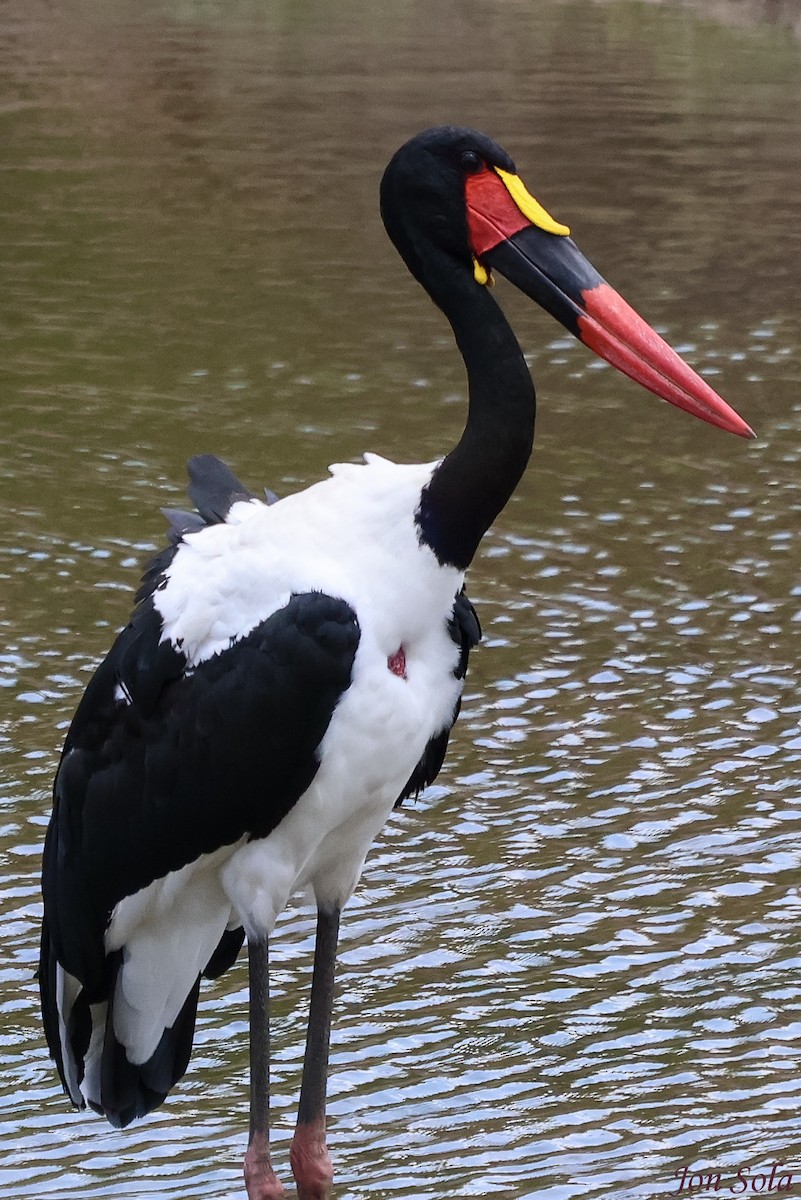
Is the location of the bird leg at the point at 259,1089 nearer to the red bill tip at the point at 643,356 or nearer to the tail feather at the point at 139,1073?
the tail feather at the point at 139,1073

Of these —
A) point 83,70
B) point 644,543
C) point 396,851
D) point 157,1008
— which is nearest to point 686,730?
point 396,851

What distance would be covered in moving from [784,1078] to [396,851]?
1536 millimetres

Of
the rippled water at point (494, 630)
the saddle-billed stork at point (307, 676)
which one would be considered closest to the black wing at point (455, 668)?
the saddle-billed stork at point (307, 676)

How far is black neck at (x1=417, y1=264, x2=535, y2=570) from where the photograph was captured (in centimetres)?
404

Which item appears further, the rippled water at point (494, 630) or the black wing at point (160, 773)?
the rippled water at point (494, 630)

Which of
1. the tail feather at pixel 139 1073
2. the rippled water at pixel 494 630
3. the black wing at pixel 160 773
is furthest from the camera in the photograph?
the rippled water at pixel 494 630

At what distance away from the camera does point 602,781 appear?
653 centimetres

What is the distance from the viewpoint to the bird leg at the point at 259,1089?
14.0 feet

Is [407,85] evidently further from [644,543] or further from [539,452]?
[644,543]

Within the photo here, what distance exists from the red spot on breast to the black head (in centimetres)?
73

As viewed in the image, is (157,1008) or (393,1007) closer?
(157,1008)
